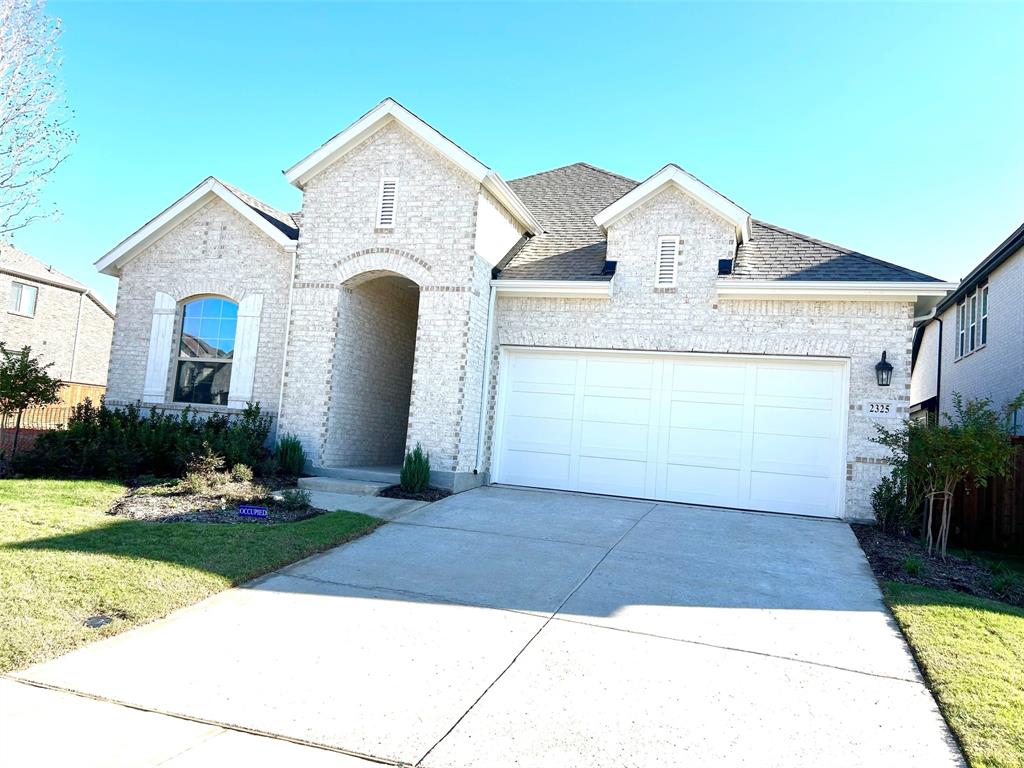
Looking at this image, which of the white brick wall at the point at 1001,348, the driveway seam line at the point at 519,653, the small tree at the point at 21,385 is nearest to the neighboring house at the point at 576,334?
the small tree at the point at 21,385

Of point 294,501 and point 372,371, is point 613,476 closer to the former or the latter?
point 372,371

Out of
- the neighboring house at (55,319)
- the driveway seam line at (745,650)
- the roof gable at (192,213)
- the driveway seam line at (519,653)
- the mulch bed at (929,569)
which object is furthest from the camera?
the neighboring house at (55,319)

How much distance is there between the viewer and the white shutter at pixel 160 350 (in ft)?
45.2

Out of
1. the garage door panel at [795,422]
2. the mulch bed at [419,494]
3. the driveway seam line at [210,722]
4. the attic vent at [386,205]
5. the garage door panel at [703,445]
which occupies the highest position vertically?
the attic vent at [386,205]

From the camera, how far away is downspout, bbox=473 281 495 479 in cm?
1217

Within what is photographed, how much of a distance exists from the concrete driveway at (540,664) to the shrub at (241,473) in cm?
376

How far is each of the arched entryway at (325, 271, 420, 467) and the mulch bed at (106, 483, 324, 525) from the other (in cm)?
272

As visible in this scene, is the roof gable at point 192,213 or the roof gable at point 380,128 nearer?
the roof gable at point 380,128

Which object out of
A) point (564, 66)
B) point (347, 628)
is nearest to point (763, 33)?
point (564, 66)

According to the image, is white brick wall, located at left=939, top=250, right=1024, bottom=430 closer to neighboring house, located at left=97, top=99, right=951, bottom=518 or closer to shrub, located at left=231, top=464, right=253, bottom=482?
neighboring house, located at left=97, top=99, right=951, bottom=518

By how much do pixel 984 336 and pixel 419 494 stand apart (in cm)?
1409

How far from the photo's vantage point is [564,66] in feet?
41.8

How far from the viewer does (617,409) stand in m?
12.0

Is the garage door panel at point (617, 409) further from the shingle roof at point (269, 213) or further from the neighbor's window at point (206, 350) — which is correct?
the neighbor's window at point (206, 350)
